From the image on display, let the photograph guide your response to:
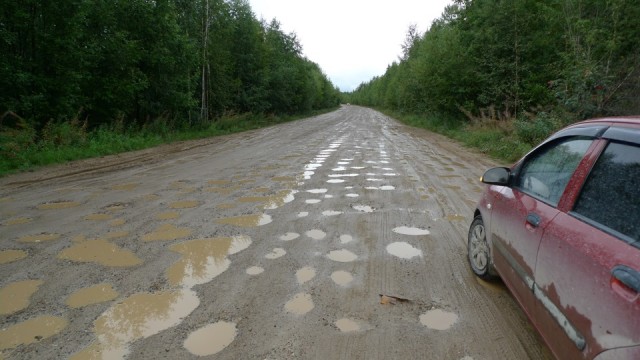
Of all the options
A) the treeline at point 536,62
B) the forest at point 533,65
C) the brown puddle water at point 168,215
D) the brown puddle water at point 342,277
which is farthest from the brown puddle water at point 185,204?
the treeline at point 536,62

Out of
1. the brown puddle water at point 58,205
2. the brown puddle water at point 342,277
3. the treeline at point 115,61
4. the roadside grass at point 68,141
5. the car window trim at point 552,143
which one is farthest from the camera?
the treeline at point 115,61

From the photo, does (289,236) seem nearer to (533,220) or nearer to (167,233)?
(167,233)

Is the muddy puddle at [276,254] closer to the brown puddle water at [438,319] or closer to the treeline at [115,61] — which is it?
the brown puddle water at [438,319]

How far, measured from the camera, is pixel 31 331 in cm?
255

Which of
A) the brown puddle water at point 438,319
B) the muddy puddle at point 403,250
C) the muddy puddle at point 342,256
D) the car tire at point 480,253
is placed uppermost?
the car tire at point 480,253

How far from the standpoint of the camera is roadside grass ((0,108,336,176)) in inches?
359

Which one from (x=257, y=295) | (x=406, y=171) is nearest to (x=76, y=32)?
(x=406, y=171)

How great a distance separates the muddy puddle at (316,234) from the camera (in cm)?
441

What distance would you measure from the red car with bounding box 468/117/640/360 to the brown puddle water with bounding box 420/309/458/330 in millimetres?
519

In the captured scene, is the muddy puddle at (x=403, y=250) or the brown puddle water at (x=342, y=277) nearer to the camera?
the brown puddle water at (x=342, y=277)

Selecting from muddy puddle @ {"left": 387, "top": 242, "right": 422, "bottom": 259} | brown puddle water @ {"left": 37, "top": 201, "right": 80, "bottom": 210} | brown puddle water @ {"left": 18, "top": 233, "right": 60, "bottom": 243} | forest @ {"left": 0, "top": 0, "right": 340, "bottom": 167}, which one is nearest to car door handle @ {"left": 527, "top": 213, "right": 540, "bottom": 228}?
muddy puddle @ {"left": 387, "top": 242, "right": 422, "bottom": 259}

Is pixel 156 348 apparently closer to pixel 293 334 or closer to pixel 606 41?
pixel 293 334

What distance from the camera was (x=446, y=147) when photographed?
46.8ft

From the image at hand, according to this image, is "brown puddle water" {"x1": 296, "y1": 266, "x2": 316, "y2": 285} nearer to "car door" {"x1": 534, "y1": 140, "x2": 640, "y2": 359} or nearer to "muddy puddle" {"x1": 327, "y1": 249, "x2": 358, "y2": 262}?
"muddy puddle" {"x1": 327, "y1": 249, "x2": 358, "y2": 262}
